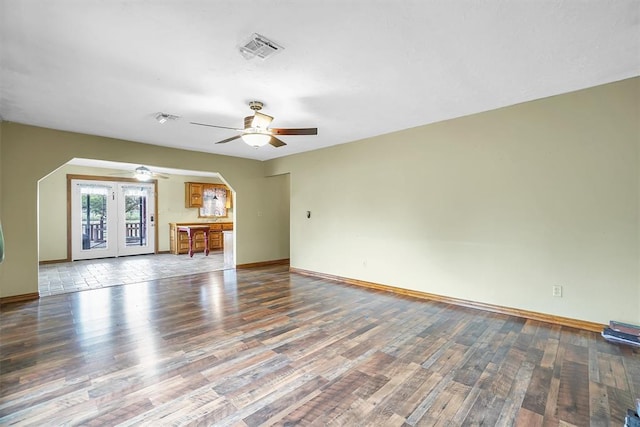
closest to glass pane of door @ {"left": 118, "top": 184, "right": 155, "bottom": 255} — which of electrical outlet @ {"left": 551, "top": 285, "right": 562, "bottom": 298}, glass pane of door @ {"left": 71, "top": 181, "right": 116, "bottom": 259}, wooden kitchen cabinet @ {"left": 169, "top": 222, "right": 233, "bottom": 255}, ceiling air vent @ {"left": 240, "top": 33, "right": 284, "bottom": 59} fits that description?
glass pane of door @ {"left": 71, "top": 181, "right": 116, "bottom": 259}

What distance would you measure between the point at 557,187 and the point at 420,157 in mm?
1677

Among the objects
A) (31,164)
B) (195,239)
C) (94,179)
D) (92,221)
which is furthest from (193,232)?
(31,164)

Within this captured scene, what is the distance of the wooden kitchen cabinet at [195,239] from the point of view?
8.52 metres

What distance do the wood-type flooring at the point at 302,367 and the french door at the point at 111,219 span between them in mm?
4095

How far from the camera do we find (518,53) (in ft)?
7.72

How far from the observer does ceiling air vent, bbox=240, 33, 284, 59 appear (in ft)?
6.97

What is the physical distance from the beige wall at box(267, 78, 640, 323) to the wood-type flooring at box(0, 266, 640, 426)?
0.49 metres

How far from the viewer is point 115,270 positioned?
620cm

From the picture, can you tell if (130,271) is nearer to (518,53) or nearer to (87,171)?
(87,171)

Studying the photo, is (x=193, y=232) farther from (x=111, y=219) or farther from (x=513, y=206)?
(x=513, y=206)

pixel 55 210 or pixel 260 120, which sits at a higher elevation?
pixel 260 120

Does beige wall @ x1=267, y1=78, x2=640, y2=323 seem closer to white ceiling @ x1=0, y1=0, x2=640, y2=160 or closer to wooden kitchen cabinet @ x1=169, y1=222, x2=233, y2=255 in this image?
white ceiling @ x1=0, y1=0, x2=640, y2=160

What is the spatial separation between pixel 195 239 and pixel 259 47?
7.63 meters

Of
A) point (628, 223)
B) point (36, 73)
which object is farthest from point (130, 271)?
point (628, 223)
